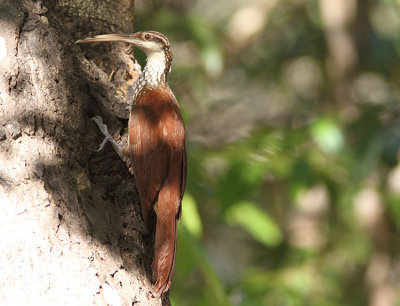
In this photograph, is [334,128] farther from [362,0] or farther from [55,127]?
[362,0]

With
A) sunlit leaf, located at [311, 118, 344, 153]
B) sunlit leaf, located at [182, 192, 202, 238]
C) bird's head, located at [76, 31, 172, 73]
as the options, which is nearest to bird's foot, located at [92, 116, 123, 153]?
bird's head, located at [76, 31, 172, 73]

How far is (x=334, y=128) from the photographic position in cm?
403

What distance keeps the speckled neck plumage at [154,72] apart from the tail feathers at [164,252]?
0.67m

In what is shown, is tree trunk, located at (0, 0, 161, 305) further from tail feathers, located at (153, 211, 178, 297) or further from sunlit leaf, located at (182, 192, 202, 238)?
sunlit leaf, located at (182, 192, 202, 238)

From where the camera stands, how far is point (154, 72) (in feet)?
10.0

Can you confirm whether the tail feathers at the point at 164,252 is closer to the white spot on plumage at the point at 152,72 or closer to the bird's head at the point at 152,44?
the white spot on plumage at the point at 152,72

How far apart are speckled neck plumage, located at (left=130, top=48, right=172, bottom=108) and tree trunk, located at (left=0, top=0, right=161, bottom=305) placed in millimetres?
168

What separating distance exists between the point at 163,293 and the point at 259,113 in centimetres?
645

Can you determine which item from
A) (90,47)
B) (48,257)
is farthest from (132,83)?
(48,257)

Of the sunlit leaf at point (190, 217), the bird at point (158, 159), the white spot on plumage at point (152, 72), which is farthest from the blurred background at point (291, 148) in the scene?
the bird at point (158, 159)

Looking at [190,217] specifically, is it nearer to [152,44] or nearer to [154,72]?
[154,72]

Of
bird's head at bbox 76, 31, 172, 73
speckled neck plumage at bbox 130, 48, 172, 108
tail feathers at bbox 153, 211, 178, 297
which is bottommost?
tail feathers at bbox 153, 211, 178, 297

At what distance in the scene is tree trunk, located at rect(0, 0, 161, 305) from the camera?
6.00ft

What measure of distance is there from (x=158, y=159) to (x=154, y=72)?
718 millimetres
